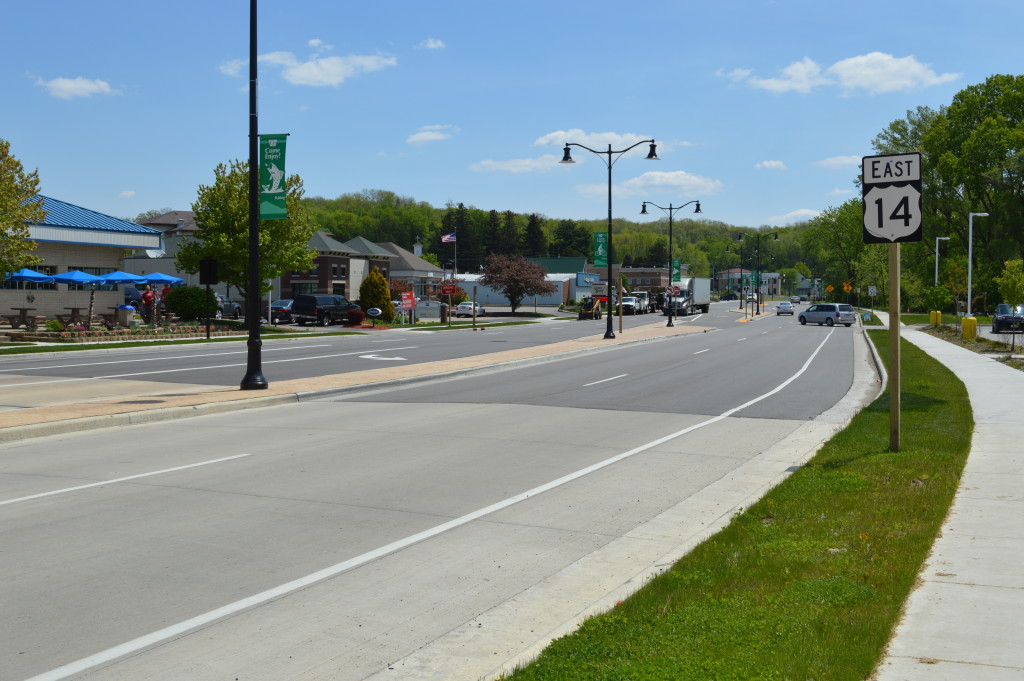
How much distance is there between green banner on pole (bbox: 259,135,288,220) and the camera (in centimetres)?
1866

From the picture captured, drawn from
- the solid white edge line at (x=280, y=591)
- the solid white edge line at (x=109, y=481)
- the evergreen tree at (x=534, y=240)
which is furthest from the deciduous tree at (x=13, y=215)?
the evergreen tree at (x=534, y=240)

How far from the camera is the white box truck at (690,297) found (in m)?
79.7

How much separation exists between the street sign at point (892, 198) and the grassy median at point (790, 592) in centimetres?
249

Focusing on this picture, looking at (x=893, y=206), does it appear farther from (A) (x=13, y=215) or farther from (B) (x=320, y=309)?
(B) (x=320, y=309)

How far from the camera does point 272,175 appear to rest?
18.9 meters

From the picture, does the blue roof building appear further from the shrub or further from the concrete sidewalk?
the concrete sidewalk

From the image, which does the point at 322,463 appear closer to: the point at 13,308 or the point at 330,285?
A: the point at 13,308

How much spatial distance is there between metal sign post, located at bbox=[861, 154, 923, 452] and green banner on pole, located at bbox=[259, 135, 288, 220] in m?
12.3

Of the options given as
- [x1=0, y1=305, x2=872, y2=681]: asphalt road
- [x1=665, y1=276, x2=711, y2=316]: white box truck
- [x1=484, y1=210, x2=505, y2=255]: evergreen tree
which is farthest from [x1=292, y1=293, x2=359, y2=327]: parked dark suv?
[x1=484, y1=210, x2=505, y2=255]: evergreen tree

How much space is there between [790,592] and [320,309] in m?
48.2

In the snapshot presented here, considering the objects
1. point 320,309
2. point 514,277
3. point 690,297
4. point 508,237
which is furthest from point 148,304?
point 508,237

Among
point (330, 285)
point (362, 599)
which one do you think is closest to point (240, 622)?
point (362, 599)

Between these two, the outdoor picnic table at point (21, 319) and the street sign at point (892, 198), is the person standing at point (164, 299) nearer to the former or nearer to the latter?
the outdoor picnic table at point (21, 319)

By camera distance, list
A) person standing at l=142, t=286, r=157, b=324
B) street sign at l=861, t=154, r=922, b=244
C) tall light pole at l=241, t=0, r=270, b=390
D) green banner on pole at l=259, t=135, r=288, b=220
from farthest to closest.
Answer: person standing at l=142, t=286, r=157, b=324 < green banner on pole at l=259, t=135, r=288, b=220 < tall light pole at l=241, t=0, r=270, b=390 < street sign at l=861, t=154, r=922, b=244
